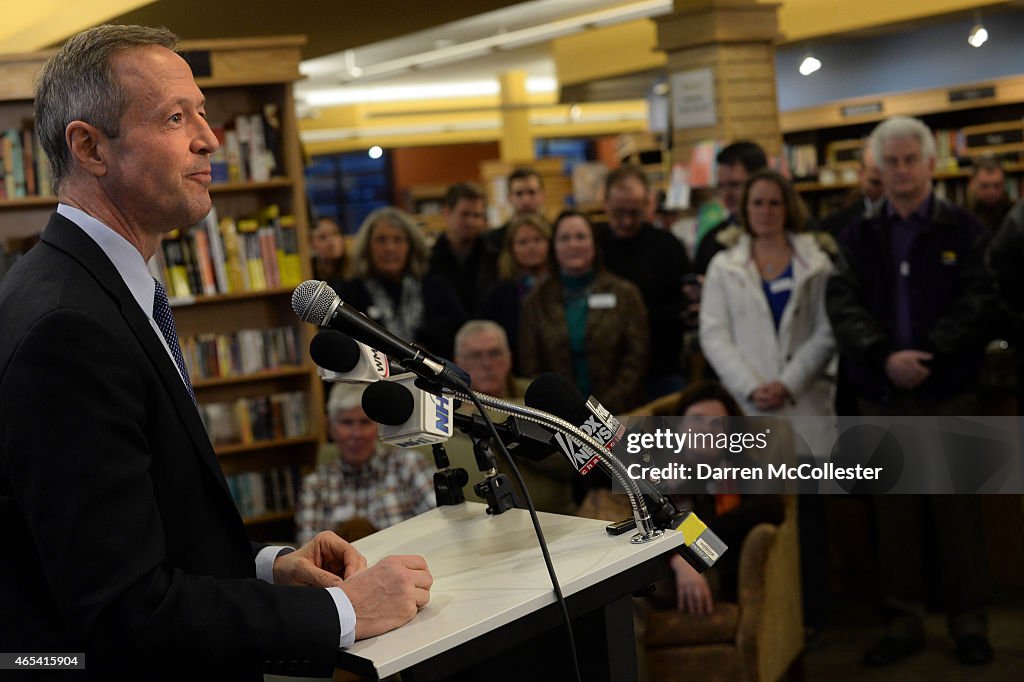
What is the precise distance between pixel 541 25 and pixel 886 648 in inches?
372

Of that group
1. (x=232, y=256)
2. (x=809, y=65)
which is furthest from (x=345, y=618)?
(x=809, y=65)

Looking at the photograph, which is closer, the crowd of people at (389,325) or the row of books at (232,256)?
the crowd of people at (389,325)

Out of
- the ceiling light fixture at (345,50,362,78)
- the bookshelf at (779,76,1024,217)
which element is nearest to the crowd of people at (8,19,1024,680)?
the bookshelf at (779,76,1024,217)

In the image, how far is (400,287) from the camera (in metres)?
5.36

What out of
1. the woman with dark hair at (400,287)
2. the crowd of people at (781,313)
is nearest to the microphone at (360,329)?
the crowd of people at (781,313)

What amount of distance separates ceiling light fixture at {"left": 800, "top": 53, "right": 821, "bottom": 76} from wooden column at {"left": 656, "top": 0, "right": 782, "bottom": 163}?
115 inches

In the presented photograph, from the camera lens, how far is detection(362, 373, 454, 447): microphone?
141cm

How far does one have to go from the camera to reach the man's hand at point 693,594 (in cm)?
316

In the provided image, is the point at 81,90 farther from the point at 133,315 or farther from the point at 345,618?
the point at 345,618

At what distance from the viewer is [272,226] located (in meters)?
5.48

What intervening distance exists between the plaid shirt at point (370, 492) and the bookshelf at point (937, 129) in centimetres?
447

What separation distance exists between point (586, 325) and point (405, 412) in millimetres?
3214

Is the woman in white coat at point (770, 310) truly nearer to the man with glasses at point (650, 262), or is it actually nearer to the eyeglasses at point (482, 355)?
the man with glasses at point (650, 262)
